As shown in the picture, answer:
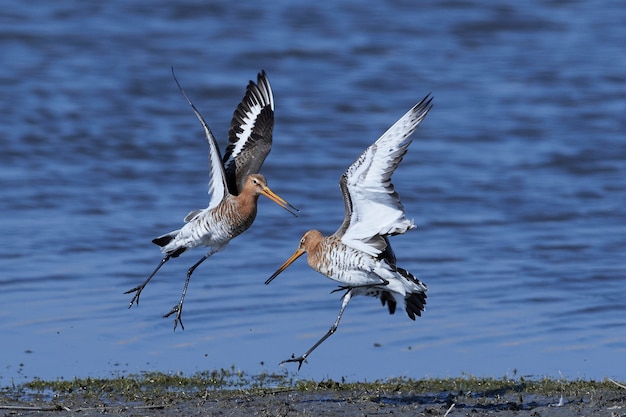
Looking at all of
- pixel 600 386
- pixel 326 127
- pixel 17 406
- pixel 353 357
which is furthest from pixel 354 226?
pixel 326 127

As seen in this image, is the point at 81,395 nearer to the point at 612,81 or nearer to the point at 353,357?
the point at 353,357

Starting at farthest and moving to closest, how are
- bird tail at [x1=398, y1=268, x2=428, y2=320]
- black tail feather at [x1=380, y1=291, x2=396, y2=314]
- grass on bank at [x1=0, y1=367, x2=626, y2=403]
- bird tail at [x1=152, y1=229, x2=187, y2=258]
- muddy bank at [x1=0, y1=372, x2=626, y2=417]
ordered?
bird tail at [x1=152, y1=229, x2=187, y2=258]
black tail feather at [x1=380, y1=291, x2=396, y2=314]
bird tail at [x1=398, y1=268, x2=428, y2=320]
grass on bank at [x1=0, y1=367, x2=626, y2=403]
muddy bank at [x1=0, y1=372, x2=626, y2=417]

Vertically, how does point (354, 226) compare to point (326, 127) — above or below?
above

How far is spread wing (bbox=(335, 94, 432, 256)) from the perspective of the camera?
7.62m

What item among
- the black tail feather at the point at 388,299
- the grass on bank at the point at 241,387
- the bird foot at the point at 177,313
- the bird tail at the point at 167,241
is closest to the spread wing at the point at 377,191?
the black tail feather at the point at 388,299

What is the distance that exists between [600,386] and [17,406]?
11.5ft

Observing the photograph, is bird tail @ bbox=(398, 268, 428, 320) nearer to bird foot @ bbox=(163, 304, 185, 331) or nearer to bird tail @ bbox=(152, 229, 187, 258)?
bird foot @ bbox=(163, 304, 185, 331)

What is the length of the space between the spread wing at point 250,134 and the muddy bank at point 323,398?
2.44 metres

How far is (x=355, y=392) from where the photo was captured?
7.59m

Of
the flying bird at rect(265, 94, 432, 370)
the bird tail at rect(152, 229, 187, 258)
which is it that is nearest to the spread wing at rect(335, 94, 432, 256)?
the flying bird at rect(265, 94, 432, 370)

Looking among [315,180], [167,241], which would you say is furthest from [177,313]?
[315,180]

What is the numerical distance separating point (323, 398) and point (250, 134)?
3.10m

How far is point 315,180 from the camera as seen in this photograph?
14.3 metres

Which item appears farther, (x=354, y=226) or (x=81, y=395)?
(x=354, y=226)
